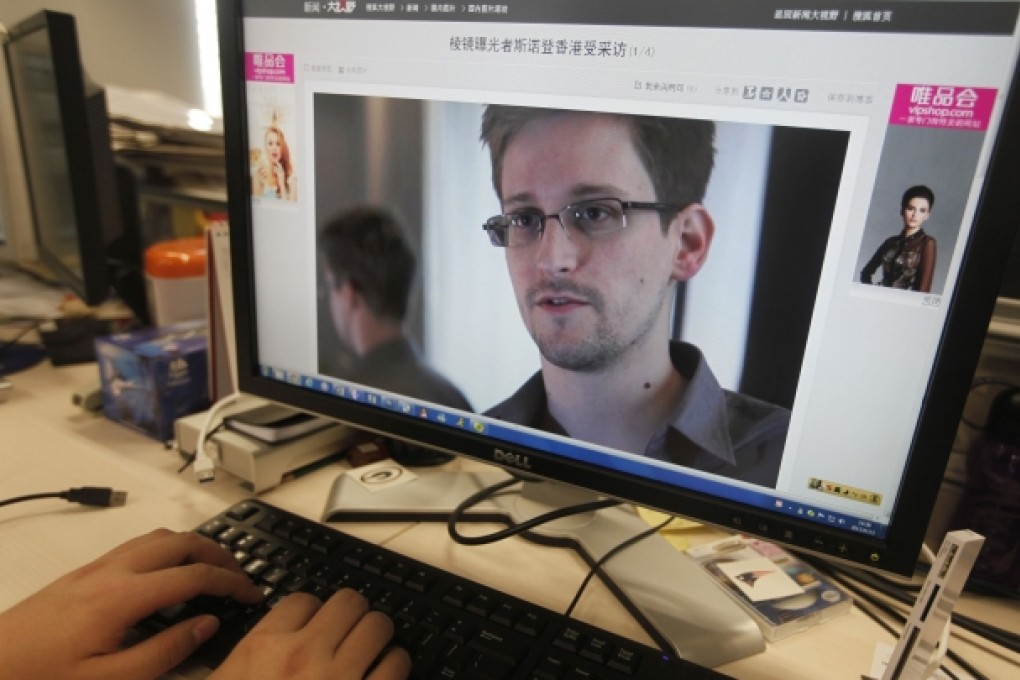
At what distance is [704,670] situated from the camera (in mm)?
439

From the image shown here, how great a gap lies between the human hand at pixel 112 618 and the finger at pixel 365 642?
0.10 metres

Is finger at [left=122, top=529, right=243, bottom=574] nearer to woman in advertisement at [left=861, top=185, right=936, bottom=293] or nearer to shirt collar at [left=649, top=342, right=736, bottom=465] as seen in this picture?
shirt collar at [left=649, top=342, right=736, bottom=465]

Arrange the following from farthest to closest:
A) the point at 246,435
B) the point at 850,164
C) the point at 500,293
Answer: the point at 246,435 → the point at 500,293 → the point at 850,164

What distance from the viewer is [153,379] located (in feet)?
2.58

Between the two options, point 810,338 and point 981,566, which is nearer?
point 810,338

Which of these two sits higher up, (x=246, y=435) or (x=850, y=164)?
(x=850, y=164)

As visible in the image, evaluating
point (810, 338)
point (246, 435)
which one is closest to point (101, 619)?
point (246, 435)

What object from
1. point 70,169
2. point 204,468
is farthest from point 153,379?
point 70,169

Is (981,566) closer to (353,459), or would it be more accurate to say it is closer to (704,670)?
(704,670)

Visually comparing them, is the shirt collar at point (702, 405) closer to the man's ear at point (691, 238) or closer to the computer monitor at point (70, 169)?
the man's ear at point (691, 238)

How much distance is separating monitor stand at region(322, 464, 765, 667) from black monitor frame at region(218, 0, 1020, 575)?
0.09 meters

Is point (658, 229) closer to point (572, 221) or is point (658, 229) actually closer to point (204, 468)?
point (572, 221)

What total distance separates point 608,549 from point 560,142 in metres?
0.37

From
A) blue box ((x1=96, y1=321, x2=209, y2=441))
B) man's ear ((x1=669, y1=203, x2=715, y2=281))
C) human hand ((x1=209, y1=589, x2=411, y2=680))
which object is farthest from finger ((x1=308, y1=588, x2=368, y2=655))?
blue box ((x1=96, y1=321, x2=209, y2=441))
